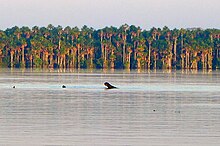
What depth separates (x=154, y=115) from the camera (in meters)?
31.9

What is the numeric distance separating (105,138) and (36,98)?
21110 mm

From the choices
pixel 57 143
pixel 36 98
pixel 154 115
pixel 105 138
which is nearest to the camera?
pixel 57 143

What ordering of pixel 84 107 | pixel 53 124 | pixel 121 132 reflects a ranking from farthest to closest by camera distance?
pixel 84 107 → pixel 53 124 → pixel 121 132

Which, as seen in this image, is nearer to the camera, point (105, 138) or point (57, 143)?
point (57, 143)

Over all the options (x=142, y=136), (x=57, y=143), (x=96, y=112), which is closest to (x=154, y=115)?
(x=96, y=112)

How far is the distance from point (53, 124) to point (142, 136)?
4470 millimetres

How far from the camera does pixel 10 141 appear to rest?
21984 mm

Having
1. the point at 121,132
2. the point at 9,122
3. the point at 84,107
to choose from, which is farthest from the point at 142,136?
the point at 84,107

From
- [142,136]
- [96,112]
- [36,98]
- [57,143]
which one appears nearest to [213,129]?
[142,136]

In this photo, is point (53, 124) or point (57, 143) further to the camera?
point (53, 124)

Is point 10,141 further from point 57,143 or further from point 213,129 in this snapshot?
point 213,129

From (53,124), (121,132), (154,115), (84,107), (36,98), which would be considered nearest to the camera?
(121,132)

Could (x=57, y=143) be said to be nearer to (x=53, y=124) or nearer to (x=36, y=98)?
(x=53, y=124)

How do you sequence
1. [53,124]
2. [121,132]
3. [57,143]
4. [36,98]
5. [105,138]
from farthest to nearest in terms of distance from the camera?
1. [36,98]
2. [53,124]
3. [121,132]
4. [105,138]
5. [57,143]
